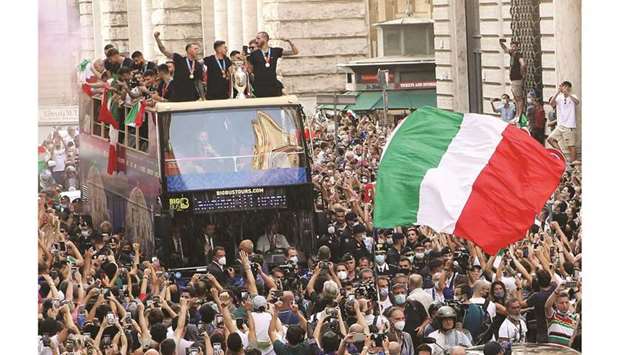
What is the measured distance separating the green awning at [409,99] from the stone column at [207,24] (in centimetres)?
1509

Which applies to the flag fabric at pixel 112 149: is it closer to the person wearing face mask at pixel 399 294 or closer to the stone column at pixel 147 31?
the person wearing face mask at pixel 399 294

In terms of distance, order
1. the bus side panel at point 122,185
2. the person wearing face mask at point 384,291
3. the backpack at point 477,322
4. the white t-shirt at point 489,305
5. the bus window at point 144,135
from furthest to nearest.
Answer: the bus window at point 144,135, the bus side panel at point 122,185, the person wearing face mask at point 384,291, the white t-shirt at point 489,305, the backpack at point 477,322

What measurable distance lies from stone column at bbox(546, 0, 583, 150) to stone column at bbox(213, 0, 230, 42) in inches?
985

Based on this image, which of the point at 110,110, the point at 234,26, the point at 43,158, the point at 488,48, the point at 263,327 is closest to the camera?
the point at 263,327

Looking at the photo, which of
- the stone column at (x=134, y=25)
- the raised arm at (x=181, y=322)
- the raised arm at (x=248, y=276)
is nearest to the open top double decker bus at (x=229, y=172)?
the raised arm at (x=248, y=276)

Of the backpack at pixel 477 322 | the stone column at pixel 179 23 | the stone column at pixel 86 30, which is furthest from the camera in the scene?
the stone column at pixel 86 30

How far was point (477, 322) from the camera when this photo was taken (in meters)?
20.9

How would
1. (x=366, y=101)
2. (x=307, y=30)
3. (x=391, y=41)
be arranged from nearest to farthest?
1. (x=366, y=101)
2. (x=391, y=41)
3. (x=307, y=30)

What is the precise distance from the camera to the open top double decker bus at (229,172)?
31.4 metres

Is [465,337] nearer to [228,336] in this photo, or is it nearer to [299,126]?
[228,336]

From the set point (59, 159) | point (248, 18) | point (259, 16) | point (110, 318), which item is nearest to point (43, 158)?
point (59, 159)

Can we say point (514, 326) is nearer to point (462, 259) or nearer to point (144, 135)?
point (462, 259)

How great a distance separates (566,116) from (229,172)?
5.41 meters
